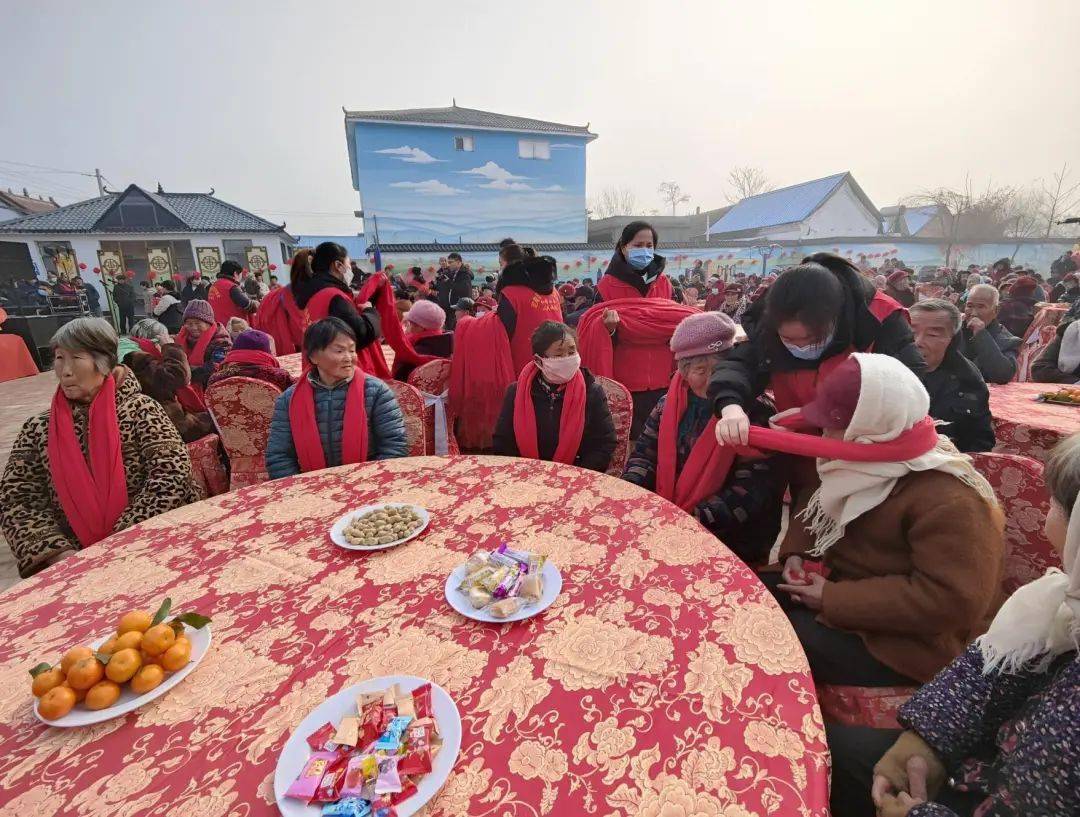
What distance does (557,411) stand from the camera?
8.85 ft

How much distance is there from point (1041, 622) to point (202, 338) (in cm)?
556

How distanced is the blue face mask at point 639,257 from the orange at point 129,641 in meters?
3.48

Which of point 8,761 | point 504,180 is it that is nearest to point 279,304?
point 8,761

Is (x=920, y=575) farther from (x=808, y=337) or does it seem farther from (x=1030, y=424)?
(x=1030, y=424)

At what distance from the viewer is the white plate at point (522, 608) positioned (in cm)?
122

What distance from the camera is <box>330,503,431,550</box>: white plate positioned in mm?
1559

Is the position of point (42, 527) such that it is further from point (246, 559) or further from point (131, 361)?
point (131, 361)

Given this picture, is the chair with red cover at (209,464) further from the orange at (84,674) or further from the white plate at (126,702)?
the orange at (84,674)

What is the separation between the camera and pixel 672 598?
4.22 ft

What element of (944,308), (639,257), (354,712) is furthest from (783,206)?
(354,712)

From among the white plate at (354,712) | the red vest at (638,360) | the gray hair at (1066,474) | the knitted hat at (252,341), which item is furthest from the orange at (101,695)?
the red vest at (638,360)

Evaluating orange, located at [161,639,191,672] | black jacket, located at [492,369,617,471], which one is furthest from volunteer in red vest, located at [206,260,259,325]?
orange, located at [161,639,191,672]

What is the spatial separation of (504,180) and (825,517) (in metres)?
23.5

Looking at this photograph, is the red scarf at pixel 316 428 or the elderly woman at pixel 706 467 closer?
the elderly woman at pixel 706 467
